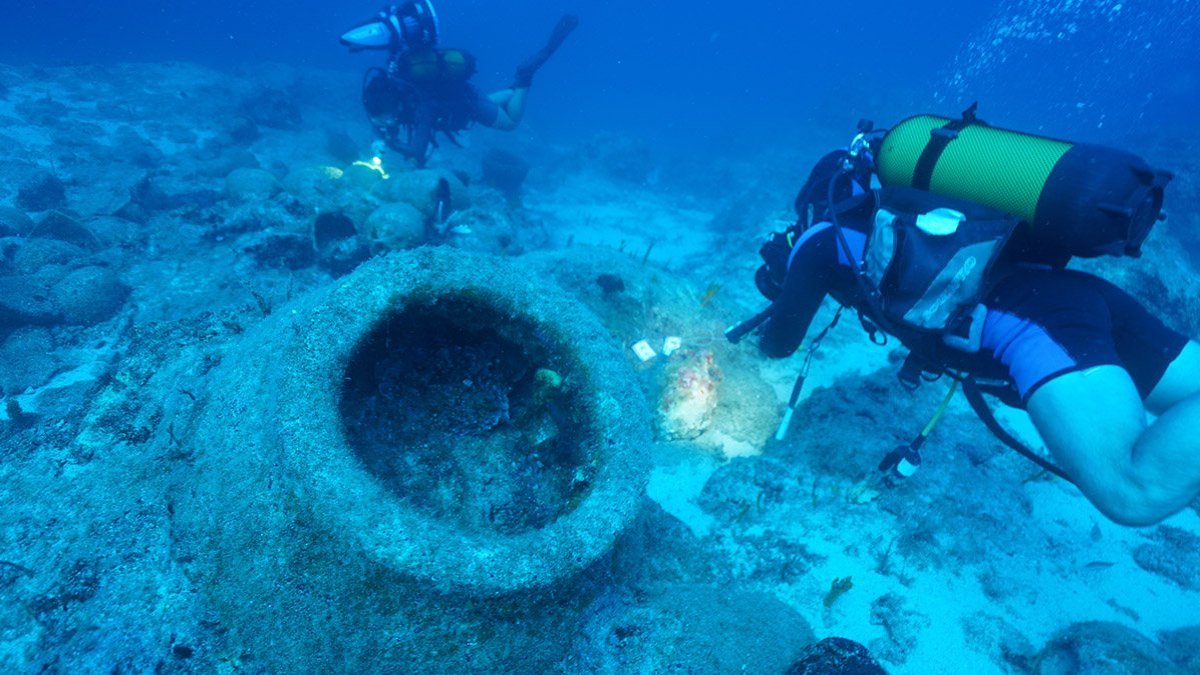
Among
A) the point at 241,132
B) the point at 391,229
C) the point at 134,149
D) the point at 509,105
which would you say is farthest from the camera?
the point at 241,132

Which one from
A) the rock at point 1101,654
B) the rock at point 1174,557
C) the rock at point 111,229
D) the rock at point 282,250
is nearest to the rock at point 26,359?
the rock at point 111,229

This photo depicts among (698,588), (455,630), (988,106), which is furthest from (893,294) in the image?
(988,106)

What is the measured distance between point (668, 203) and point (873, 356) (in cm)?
1451

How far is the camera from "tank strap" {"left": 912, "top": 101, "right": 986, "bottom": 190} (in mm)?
3123

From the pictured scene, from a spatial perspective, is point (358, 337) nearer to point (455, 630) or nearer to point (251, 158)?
point (455, 630)

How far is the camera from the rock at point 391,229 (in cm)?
665

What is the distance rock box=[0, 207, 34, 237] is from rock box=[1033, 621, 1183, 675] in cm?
1410

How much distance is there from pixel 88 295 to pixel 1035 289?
31.3 ft

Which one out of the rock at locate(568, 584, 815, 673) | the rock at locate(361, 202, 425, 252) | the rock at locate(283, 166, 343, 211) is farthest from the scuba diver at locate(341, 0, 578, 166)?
the rock at locate(568, 584, 815, 673)

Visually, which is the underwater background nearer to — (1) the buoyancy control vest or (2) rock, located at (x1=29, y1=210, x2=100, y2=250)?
(2) rock, located at (x1=29, y1=210, x2=100, y2=250)

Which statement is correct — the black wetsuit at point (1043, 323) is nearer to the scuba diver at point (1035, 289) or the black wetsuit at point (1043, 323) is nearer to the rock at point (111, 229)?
the scuba diver at point (1035, 289)

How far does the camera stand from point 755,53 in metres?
81.4

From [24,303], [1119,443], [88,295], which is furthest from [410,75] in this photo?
[1119,443]

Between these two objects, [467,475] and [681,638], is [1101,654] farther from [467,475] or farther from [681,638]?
[467,475]
